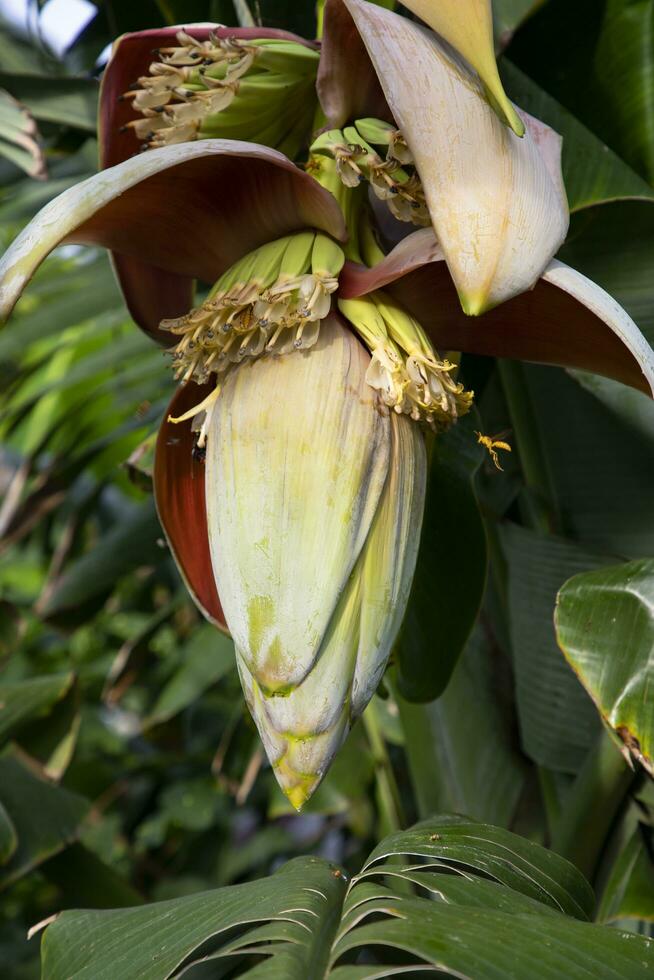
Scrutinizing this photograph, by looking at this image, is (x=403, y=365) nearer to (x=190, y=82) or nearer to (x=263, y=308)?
(x=263, y=308)

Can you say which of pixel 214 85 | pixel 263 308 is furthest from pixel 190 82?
pixel 263 308

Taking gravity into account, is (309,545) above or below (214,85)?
below

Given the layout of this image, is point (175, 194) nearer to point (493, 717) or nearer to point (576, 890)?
point (576, 890)

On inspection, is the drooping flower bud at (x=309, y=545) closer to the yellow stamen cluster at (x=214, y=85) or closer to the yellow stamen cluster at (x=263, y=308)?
the yellow stamen cluster at (x=263, y=308)

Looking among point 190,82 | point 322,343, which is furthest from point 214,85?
point 322,343

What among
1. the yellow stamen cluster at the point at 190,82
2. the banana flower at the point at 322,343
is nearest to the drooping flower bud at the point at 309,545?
the banana flower at the point at 322,343

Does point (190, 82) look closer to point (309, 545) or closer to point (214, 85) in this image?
point (214, 85)

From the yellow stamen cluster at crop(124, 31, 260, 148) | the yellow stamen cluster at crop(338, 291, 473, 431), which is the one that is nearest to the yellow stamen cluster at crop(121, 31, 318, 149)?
the yellow stamen cluster at crop(124, 31, 260, 148)

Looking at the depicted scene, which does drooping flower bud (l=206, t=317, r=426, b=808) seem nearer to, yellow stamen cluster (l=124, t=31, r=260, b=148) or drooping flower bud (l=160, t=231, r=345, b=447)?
drooping flower bud (l=160, t=231, r=345, b=447)
